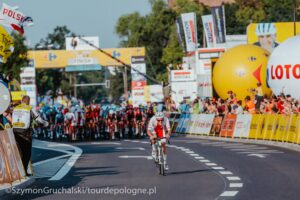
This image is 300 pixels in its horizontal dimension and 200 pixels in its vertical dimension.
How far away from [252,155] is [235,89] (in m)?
21.7

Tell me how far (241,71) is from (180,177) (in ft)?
98.6

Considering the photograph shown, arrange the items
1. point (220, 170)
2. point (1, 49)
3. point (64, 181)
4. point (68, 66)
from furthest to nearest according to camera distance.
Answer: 1. point (68, 66)
2. point (1, 49)
3. point (220, 170)
4. point (64, 181)

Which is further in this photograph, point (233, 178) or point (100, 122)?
point (100, 122)

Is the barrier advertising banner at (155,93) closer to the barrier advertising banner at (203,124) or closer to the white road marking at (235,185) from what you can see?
the barrier advertising banner at (203,124)

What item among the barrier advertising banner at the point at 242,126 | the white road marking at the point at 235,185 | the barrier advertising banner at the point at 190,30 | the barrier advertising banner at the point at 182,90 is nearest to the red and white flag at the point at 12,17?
the white road marking at the point at 235,185

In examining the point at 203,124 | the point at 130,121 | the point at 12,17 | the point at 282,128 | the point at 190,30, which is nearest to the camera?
the point at 12,17

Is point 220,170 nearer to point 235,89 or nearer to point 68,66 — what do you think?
point 235,89

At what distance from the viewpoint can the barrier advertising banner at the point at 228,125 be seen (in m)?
40.6

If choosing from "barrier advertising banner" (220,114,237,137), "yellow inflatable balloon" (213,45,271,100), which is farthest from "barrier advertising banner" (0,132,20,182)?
"yellow inflatable balloon" (213,45,271,100)

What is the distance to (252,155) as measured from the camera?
28.3 meters

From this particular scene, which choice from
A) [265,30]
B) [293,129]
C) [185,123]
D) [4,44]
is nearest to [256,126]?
[293,129]

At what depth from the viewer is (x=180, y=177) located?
67.3ft

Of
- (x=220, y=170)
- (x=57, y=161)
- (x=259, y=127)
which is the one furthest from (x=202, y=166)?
(x=259, y=127)

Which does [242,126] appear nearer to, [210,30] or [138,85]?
[210,30]
